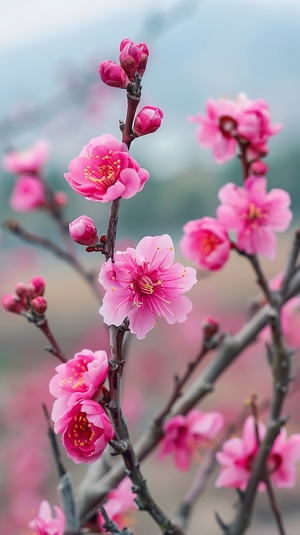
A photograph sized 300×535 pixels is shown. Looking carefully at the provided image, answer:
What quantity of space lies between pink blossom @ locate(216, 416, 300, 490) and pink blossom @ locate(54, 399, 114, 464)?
0.60 feet

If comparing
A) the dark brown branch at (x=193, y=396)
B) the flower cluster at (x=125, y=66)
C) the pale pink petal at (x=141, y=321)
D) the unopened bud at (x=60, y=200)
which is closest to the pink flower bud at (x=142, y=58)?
the flower cluster at (x=125, y=66)

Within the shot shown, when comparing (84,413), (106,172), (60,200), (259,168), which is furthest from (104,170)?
(60,200)

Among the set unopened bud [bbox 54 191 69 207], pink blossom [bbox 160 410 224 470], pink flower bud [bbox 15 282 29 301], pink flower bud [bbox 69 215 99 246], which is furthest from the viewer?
unopened bud [bbox 54 191 69 207]

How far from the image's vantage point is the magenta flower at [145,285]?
284 millimetres

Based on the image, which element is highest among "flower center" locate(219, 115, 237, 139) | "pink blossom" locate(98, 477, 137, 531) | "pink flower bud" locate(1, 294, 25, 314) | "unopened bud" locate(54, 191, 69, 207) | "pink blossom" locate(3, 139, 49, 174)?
"pink blossom" locate(3, 139, 49, 174)

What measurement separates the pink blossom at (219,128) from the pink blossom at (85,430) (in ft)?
0.85

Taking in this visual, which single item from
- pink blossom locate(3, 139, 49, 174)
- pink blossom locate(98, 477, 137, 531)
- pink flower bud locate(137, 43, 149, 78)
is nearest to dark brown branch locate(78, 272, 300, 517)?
pink blossom locate(98, 477, 137, 531)

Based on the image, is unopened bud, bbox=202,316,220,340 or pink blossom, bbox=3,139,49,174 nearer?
unopened bud, bbox=202,316,220,340

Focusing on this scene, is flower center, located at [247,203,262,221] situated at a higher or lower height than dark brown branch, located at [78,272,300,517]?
higher

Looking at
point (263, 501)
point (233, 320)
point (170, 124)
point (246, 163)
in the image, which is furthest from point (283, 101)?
point (246, 163)

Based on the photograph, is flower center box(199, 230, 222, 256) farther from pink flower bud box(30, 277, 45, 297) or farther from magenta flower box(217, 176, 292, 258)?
pink flower bud box(30, 277, 45, 297)

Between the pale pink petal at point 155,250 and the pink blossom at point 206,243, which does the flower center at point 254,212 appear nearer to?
the pink blossom at point 206,243

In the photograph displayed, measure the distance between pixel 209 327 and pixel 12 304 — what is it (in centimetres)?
15

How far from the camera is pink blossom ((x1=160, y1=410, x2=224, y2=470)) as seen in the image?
50 cm
